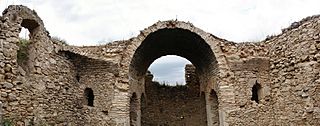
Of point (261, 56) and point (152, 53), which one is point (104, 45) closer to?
point (152, 53)

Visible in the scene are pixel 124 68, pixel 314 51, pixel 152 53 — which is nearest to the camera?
pixel 314 51

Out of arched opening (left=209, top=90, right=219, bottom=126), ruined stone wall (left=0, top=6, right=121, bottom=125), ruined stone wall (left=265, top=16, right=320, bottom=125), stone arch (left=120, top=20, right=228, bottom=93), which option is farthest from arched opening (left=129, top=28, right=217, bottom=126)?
ruined stone wall (left=265, top=16, right=320, bottom=125)

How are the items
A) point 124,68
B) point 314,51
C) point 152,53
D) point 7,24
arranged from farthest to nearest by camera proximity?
point 152,53, point 124,68, point 314,51, point 7,24

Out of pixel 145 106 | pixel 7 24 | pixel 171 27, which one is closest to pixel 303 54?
pixel 171 27

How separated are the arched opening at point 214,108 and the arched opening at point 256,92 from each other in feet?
4.37

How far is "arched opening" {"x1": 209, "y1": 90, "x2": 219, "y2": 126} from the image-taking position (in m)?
13.1

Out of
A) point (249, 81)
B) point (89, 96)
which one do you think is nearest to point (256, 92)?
point (249, 81)

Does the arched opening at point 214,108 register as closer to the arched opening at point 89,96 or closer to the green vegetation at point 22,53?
the arched opening at point 89,96

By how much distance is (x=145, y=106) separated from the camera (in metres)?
17.7

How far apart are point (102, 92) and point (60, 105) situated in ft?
5.85

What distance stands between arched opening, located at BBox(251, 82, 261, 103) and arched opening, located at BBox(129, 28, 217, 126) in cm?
136

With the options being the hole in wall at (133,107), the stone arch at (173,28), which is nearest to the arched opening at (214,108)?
the stone arch at (173,28)

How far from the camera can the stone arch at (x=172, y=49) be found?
12273mm

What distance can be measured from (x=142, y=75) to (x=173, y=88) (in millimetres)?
4572
